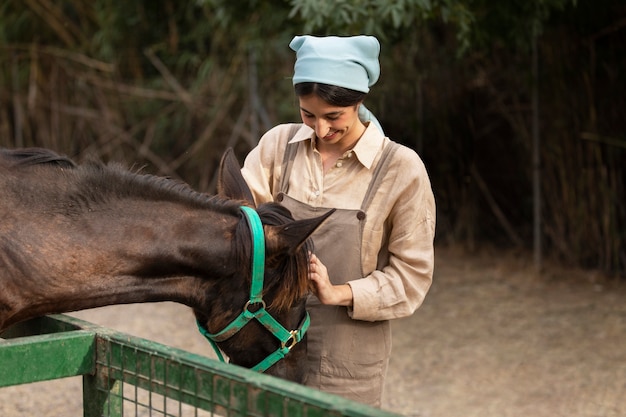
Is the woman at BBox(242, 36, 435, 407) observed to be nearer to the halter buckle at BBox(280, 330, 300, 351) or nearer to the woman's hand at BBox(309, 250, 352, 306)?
the woman's hand at BBox(309, 250, 352, 306)

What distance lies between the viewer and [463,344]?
18.2ft

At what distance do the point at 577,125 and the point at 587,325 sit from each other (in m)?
1.75

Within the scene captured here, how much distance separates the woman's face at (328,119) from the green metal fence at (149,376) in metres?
0.78

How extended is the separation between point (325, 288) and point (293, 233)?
177mm

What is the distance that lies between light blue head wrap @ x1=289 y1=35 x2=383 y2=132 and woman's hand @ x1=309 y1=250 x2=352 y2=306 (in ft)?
1.55

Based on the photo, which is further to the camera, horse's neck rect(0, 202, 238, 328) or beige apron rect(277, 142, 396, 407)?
beige apron rect(277, 142, 396, 407)

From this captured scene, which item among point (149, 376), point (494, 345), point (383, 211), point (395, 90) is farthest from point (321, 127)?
point (395, 90)

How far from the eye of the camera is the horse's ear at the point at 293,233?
7.17ft

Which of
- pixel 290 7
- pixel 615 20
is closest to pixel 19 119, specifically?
pixel 290 7

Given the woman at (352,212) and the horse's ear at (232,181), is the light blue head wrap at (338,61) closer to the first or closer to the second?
the woman at (352,212)

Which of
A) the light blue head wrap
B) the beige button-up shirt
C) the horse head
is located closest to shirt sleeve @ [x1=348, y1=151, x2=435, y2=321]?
the beige button-up shirt

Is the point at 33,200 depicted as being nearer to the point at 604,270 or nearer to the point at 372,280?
the point at 372,280

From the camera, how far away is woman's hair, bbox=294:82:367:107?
221 cm

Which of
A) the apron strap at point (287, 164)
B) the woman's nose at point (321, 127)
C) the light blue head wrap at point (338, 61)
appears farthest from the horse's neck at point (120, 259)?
the light blue head wrap at point (338, 61)
